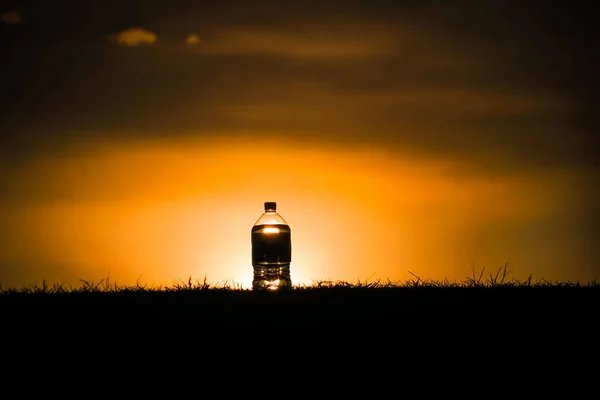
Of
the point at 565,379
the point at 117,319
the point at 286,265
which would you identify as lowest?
the point at 565,379

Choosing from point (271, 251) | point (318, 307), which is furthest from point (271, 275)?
point (318, 307)

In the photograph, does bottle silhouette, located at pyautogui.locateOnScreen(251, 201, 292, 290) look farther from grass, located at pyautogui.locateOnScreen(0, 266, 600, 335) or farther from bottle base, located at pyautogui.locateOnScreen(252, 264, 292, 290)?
grass, located at pyautogui.locateOnScreen(0, 266, 600, 335)

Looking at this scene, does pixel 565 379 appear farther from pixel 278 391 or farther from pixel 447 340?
pixel 278 391

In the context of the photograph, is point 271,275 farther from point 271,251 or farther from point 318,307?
point 318,307

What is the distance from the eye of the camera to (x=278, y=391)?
4.86 metres

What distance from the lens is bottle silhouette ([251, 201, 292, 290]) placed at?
9.51 m

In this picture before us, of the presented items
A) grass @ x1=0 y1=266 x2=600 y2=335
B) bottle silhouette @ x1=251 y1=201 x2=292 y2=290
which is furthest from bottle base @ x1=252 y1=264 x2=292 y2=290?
grass @ x1=0 y1=266 x2=600 y2=335

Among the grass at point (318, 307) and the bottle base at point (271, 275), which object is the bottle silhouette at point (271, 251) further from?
the grass at point (318, 307)

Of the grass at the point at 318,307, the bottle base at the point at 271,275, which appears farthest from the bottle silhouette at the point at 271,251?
the grass at the point at 318,307

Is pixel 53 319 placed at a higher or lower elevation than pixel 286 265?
lower

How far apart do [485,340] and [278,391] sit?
1.67 meters

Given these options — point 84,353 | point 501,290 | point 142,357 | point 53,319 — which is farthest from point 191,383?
point 501,290

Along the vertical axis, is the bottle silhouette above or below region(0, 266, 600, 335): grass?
above

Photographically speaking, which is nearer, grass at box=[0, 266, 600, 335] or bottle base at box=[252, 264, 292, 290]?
grass at box=[0, 266, 600, 335]
